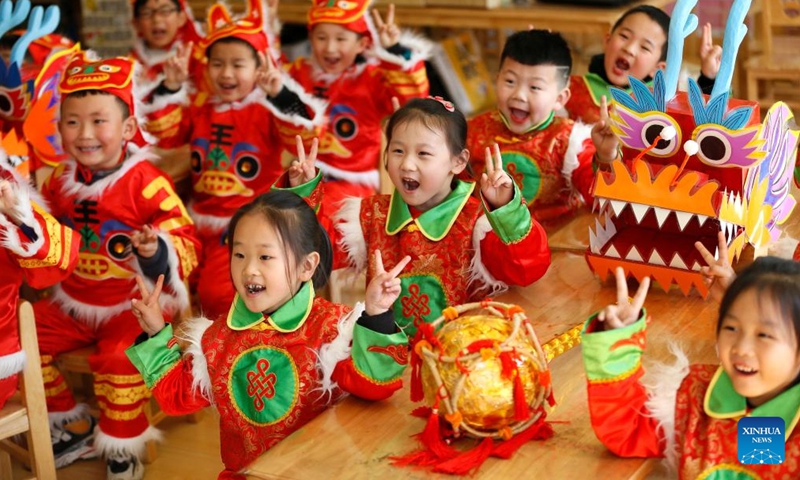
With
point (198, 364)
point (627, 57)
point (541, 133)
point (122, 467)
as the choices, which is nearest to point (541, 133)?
point (541, 133)

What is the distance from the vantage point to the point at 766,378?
5.28ft

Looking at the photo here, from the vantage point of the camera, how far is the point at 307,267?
2.16m

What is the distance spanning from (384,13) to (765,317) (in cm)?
380

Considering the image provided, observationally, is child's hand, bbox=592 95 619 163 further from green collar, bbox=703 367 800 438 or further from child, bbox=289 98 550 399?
green collar, bbox=703 367 800 438

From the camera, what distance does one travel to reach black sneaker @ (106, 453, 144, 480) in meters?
2.91

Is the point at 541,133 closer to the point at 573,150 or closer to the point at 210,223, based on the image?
the point at 573,150

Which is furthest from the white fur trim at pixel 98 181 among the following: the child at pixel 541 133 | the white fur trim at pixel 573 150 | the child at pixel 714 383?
the child at pixel 714 383

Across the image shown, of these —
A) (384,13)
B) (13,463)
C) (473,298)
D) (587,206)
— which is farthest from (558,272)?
(384,13)

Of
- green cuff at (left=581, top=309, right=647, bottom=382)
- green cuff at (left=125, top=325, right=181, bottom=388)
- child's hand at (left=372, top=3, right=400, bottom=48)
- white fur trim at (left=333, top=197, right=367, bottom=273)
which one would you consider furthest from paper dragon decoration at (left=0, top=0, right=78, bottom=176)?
green cuff at (left=581, top=309, right=647, bottom=382)

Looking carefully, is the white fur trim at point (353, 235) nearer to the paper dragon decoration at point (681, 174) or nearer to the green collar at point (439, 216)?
the green collar at point (439, 216)

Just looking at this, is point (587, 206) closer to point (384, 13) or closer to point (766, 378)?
point (766, 378)

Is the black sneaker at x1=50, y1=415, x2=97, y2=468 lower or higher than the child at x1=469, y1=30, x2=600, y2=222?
lower

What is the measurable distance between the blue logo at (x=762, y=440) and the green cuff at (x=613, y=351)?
19 cm

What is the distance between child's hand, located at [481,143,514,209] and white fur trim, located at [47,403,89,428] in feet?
4.85
